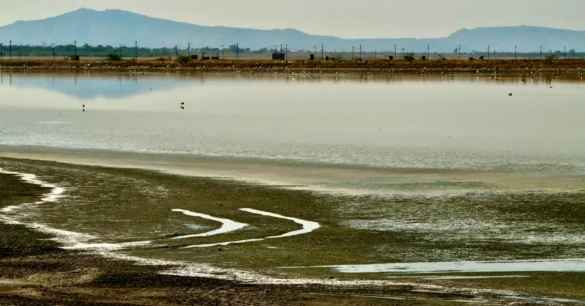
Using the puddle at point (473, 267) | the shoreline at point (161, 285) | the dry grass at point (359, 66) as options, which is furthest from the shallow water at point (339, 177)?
the dry grass at point (359, 66)

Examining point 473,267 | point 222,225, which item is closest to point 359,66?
point 222,225

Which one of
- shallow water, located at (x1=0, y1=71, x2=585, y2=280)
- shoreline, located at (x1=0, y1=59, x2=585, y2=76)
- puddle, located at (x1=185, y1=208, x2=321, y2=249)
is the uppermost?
shoreline, located at (x1=0, y1=59, x2=585, y2=76)

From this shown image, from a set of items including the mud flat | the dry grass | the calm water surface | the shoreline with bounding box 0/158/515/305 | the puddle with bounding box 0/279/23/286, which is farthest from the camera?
the dry grass

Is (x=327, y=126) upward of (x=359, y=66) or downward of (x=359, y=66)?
downward

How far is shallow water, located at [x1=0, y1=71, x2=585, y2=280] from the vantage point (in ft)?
57.5

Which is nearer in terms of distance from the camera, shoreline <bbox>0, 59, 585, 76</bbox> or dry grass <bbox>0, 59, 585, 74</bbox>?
shoreline <bbox>0, 59, 585, 76</bbox>

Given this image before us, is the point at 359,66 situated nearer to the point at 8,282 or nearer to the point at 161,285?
the point at 161,285

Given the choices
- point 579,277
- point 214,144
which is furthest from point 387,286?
point 214,144

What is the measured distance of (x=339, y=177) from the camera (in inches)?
1084

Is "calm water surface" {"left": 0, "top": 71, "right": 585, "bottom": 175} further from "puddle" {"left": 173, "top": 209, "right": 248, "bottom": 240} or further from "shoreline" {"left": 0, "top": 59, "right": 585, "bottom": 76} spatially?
"shoreline" {"left": 0, "top": 59, "right": 585, "bottom": 76}

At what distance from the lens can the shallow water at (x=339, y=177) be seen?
1752 centimetres

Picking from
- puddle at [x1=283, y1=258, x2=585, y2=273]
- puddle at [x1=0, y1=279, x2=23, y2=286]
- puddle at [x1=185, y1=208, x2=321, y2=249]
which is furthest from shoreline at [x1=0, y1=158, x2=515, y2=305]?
puddle at [x1=185, y1=208, x2=321, y2=249]

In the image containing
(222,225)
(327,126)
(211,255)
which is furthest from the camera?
(327,126)

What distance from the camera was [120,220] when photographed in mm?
19953
